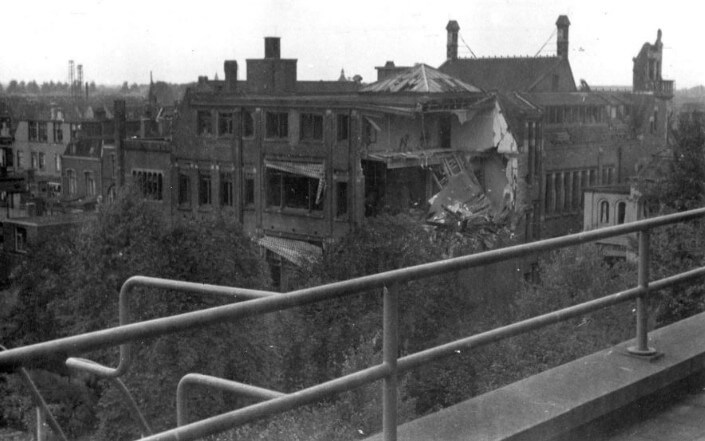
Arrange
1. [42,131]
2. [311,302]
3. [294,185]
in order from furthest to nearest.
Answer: [42,131] < [294,185] < [311,302]

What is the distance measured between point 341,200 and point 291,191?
3.72m

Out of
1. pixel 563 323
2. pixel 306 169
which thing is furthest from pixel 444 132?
pixel 563 323

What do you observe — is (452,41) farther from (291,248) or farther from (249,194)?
(291,248)

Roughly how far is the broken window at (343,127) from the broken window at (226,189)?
25.1 feet

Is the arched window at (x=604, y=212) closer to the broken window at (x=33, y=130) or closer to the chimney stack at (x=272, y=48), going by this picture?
the chimney stack at (x=272, y=48)

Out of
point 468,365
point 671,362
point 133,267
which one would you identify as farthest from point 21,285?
point 671,362

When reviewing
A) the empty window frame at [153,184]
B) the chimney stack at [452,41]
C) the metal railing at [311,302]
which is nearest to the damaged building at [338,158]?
the empty window frame at [153,184]

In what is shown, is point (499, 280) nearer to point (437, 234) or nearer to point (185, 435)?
point (437, 234)

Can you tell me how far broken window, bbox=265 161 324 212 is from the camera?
4681 centimetres

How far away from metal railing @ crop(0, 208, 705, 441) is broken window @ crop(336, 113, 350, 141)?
134 feet

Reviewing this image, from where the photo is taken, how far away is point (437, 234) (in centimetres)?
4172

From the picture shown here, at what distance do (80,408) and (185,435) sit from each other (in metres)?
25.8

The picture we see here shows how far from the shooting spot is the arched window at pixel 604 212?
48.4 m

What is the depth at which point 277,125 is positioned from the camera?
159ft
